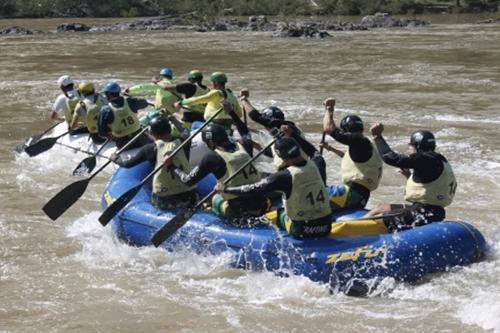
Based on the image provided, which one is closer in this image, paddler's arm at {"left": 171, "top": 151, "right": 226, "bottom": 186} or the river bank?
paddler's arm at {"left": 171, "top": 151, "right": 226, "bottom": 186}

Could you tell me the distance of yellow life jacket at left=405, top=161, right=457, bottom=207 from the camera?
6895 mm

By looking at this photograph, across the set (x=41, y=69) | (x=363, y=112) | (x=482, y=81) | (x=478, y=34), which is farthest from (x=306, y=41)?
(x=363, y=112)

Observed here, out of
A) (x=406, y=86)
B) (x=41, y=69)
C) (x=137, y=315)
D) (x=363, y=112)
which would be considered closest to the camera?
(x=137, y=315)

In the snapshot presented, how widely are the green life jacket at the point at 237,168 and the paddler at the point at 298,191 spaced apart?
518 millimetres

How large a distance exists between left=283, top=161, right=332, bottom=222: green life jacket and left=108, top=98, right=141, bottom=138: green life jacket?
441cm

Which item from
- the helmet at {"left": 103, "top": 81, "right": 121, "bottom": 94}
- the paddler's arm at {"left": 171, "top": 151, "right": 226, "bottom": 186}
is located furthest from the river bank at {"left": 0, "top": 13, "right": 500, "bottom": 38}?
the paddler's arm at {"left": 171, "top": 151, "right": 226, "bottom": 186}

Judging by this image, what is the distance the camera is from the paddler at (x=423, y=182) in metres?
6.85

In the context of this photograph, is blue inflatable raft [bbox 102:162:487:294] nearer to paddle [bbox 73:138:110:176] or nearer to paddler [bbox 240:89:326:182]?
paddler [bbox 240:89:326:182]

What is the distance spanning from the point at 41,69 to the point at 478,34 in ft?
73.3

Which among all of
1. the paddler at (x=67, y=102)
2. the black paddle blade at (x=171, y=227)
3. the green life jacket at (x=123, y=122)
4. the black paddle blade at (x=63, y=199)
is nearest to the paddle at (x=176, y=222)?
the black paddle blade at (x=171, y=227)

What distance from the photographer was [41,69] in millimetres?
26547

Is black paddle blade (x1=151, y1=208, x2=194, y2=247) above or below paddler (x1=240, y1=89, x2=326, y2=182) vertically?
below

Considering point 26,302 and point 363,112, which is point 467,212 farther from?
point 363,112

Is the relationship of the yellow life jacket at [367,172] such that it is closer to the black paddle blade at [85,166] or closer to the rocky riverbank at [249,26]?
the black paddle blade at [85,166]
